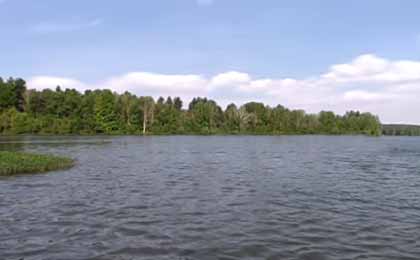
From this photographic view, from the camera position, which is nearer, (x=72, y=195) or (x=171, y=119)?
(x=72, y=195)

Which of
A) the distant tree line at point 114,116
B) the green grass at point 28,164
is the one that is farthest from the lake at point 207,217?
the distant tree line at point 114,116

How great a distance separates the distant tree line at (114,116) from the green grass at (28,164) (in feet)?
324

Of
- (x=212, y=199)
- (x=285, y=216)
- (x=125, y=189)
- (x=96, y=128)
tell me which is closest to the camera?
(x=285, y=216)

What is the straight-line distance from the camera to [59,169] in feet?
114

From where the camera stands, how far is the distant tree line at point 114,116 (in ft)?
435

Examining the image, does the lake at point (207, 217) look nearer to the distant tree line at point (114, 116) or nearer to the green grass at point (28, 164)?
the green grass at point (28, 164)

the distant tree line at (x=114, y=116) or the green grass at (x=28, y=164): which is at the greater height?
the distant tree line at (x=114, y=116)

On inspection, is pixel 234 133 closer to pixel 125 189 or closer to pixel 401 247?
pixel 125 189

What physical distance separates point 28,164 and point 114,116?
383 feet

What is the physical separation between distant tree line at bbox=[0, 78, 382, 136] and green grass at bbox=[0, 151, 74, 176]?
9890 cm

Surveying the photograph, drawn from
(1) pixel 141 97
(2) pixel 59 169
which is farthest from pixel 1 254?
(1) pixel 141 97

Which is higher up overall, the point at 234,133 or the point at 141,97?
the point at 141,97

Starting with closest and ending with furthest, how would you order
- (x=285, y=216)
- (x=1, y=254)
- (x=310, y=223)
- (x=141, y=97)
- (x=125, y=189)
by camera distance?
(x=1, y=254)
(x=310, y=223)
(x=285, y=216)
(x=125, y=189)
(x=141, y=97)

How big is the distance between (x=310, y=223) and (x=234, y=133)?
156551 mm
